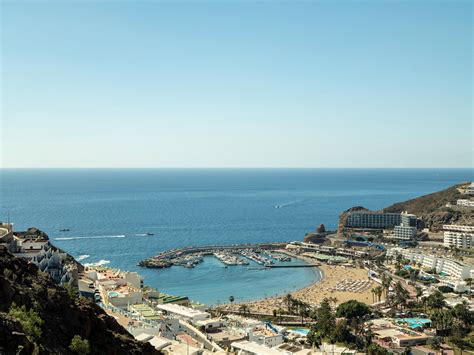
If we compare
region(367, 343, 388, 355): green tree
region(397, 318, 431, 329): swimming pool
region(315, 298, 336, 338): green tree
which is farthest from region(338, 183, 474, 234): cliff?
region(367, 343, 388, 355): green tree

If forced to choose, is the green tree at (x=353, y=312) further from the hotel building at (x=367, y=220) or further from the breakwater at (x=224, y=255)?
the hotel building at (x=367, y=220)

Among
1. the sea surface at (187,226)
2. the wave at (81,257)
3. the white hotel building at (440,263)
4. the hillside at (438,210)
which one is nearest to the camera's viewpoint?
the white hotel building at (440,263)

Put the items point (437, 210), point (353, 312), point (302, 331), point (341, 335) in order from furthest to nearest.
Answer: point (437, 210)
point (353, 312)
point (302, 331)
point (341, 335)

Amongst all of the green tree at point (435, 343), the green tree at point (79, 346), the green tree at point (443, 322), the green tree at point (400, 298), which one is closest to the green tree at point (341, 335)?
the green tree at point (435, 343)

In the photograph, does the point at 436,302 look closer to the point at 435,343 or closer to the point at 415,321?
the point at 415,321

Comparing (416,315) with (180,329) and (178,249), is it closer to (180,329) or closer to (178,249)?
(180,329)

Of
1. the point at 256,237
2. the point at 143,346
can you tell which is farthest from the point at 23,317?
the point at 256,237

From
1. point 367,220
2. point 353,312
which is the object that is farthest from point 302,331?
point 367,220
